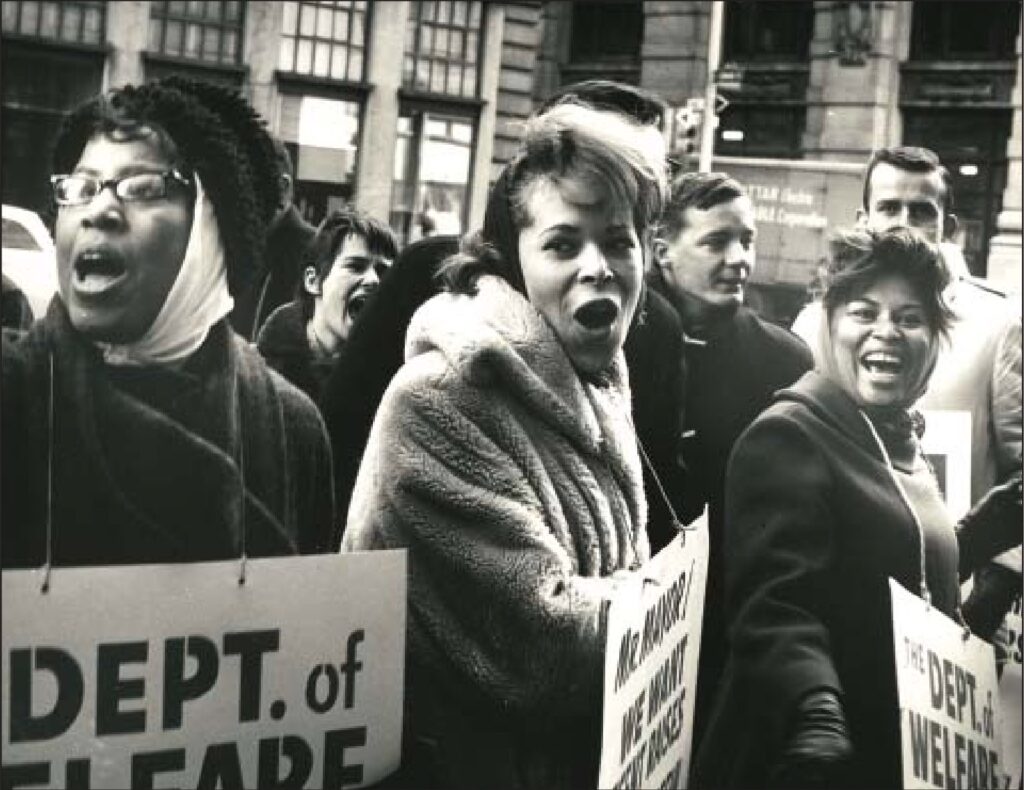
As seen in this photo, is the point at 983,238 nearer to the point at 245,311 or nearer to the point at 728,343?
the point at 728,343

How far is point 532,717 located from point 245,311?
2.88ft

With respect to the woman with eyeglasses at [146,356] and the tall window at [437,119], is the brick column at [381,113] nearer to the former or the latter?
the tall window at [437,119]

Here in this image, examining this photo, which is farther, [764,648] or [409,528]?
[764,648]

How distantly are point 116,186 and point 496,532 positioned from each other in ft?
2.86

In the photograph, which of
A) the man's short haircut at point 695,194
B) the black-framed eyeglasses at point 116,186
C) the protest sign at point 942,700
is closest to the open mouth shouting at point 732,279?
the man's short haircut at point 695,194

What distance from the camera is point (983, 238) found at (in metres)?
3.63

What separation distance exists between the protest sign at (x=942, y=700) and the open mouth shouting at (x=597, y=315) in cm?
87

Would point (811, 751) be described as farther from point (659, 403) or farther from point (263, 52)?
point (263, 52)

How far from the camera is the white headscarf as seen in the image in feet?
8.30

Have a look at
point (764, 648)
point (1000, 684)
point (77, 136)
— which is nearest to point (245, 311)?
point (77, 136)

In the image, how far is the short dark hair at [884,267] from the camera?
3547mm

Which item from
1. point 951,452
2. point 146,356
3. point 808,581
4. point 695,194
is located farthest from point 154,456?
point 951,452

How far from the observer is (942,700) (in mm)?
3678

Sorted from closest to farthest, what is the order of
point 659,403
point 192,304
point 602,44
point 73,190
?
point 73,190, point 192,304, point 602,44, point 659,403
